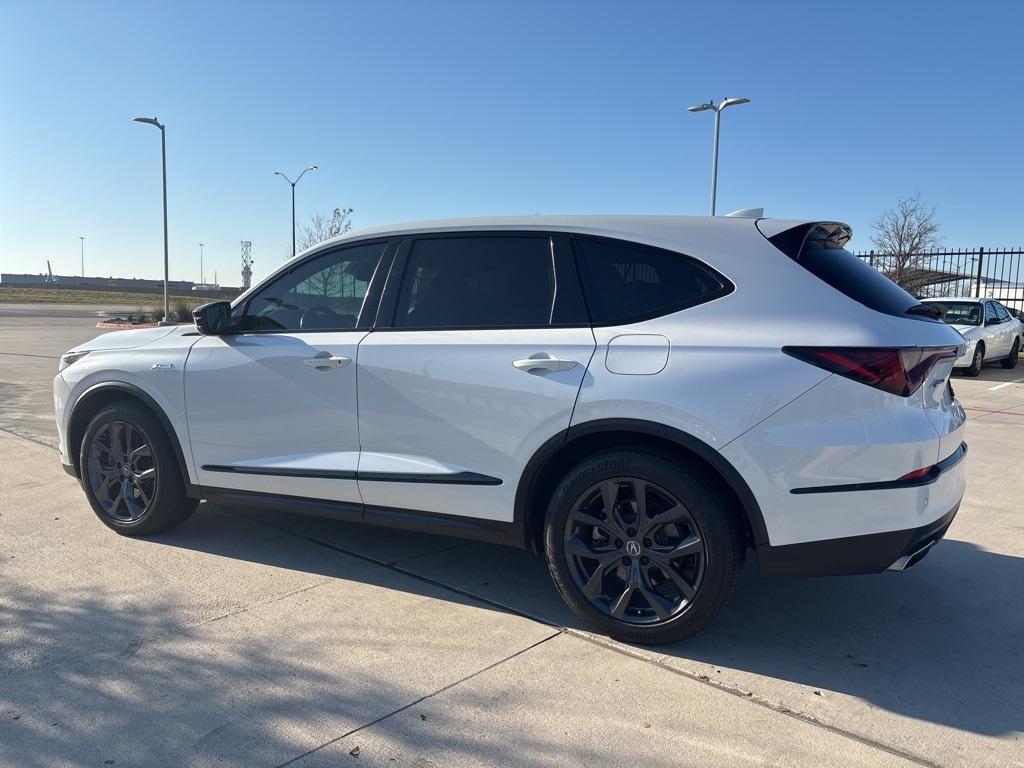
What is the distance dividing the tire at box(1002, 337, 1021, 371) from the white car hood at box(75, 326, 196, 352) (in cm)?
1671

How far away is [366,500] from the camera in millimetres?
3867

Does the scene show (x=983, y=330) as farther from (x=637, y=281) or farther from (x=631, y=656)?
(x=631, y=656)

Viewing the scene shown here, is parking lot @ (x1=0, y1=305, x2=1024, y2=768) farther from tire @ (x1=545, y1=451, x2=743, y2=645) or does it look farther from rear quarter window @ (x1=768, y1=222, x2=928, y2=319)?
rear quarter window @ (x1=768, y1=222, x2=928, y2=319)

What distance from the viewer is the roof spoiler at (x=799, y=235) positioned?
3193mm

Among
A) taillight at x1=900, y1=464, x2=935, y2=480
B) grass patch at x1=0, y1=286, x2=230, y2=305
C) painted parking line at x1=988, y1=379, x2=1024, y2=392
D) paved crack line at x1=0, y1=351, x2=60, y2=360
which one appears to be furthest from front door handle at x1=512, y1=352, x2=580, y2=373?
grass patch at x1=0, y1=286, x2=230, y2=305

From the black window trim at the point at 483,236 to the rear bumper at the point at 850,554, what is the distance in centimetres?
120

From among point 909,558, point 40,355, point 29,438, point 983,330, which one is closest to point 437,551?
point 909,558

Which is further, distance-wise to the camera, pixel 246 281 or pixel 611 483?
pixel 246 281

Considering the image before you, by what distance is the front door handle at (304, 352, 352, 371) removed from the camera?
3.84 m

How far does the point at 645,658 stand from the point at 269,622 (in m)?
1.64

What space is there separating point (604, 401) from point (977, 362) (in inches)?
560

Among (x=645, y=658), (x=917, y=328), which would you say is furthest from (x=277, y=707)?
(x=917, y=328)

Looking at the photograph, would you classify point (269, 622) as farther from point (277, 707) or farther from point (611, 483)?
point (611, 483)

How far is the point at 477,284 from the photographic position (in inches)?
147
